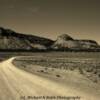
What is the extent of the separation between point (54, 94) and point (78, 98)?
1.62 meters

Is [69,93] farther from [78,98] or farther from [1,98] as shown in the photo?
[1,98]

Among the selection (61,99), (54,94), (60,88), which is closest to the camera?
(61,99)

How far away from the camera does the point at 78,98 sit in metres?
12.8

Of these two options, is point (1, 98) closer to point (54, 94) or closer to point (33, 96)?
point (33, 96)

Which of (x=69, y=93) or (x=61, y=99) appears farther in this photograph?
(x=69, y=93)

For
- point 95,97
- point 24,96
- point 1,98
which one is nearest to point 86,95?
point 95,97

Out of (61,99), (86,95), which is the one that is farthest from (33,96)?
(86,95)

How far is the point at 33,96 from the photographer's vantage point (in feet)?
44.0

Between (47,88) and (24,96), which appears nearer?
(24,96)

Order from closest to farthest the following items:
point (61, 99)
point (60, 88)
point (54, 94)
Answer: point (61, 99), point (54, 94), point (60, 88)

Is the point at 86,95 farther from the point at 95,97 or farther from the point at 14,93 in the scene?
the point at 14,93

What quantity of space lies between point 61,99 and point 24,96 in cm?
169

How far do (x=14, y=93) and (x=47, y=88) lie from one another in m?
2.21

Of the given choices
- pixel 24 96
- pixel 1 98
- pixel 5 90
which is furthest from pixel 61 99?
pixel 5 90
